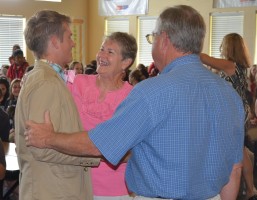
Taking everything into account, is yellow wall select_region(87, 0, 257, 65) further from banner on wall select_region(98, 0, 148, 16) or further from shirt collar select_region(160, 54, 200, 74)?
shirt collar select_region(160, 54, 200, 74)

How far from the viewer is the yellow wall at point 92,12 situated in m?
9.38

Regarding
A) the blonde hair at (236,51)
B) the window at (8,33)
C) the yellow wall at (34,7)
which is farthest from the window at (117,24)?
the blonde hair at (236,51)

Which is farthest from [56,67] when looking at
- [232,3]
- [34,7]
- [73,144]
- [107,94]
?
[34,7]

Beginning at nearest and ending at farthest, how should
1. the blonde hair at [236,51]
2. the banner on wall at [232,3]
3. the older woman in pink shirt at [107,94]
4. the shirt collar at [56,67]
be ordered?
the shirt collar at [56,67] → the older woman in pink shirt at [107,94] → the blonde hair at [236,51] → the banner on wall at [232,3]

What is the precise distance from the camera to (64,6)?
11.9 metres

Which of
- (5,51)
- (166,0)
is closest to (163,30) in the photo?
(166,0)

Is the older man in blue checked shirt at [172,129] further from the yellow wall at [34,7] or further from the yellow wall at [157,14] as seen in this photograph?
the yellow wall at [34,7]

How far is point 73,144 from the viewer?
1581 mm

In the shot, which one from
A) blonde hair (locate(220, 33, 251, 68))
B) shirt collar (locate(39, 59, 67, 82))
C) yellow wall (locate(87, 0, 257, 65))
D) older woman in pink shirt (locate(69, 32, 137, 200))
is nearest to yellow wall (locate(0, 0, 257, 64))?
yellow wall (locate(87, 0, 257, 65))

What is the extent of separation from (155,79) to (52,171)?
66 cm

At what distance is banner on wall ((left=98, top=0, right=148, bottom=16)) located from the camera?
11.1 metres

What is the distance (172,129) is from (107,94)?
98 cm

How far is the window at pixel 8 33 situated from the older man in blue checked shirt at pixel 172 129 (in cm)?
1015

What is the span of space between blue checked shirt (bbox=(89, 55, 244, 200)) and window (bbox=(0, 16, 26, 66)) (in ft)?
33.9
